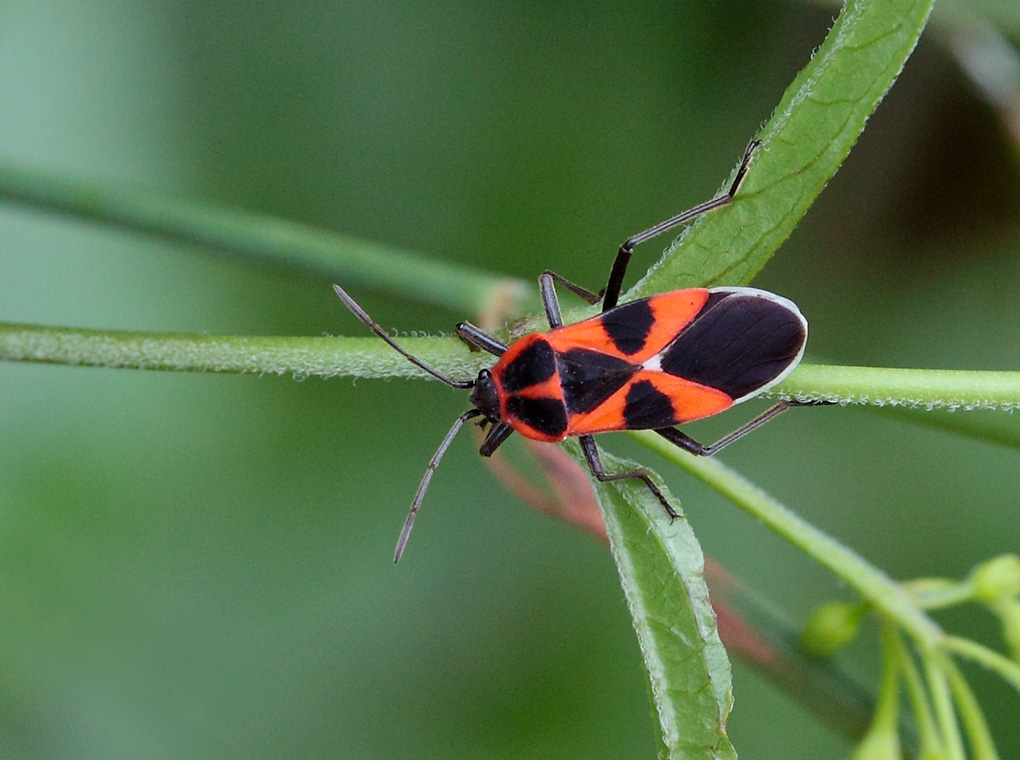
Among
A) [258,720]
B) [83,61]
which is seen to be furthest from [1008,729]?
[83,61]

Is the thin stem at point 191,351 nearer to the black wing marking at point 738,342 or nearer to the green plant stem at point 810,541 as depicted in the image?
the green plant stem at point 810,541

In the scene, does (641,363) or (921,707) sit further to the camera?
(641,363)

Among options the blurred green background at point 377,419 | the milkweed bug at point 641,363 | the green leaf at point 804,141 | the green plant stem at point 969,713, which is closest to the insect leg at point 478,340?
the milkweed bug at point 641,363

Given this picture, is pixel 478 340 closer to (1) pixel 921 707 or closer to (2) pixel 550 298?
(2) pixel 550 298

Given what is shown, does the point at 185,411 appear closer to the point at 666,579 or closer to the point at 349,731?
the point at 349,731

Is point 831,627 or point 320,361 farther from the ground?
point 320,361

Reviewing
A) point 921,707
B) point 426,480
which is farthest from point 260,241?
point 921,707
